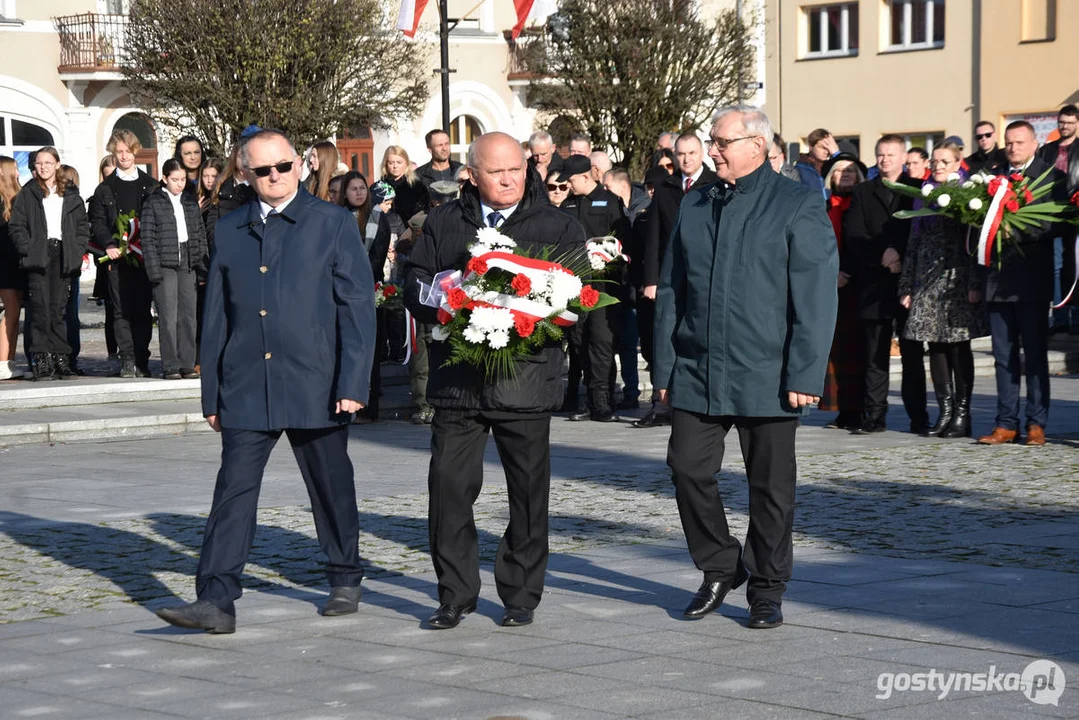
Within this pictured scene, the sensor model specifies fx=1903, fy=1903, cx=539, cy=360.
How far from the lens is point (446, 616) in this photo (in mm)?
7348

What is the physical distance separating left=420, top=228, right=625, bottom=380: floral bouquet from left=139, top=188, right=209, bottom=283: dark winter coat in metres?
9.25

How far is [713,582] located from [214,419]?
2.09 metres

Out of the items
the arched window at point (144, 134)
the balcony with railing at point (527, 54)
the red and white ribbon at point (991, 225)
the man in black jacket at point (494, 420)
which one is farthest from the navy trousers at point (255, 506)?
the arched window at point (144, 134)

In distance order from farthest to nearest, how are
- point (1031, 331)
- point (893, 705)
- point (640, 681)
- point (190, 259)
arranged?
point (190, 259), point (1031, 331), point (640, 681), point (893, 705)

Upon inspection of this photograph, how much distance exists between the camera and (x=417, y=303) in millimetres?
7609

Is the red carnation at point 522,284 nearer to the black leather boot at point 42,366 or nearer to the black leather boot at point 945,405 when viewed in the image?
the black leather boot at point 945,405

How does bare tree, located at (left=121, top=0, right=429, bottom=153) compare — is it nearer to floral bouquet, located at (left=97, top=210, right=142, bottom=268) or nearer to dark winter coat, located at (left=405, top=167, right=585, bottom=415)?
floral bouquet, located at (left=97, top=210, right=142, bottom=268)

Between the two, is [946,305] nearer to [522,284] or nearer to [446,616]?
[522,284]

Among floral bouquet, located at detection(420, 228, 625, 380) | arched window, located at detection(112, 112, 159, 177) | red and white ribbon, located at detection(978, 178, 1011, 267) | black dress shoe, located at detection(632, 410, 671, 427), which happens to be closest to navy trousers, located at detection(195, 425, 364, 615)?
floral bouquet, located at detection(420, 228, 625, 380)

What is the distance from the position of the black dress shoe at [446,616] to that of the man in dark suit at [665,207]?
5.95m

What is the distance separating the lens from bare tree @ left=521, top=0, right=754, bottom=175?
127ft

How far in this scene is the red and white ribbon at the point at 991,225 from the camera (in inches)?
496

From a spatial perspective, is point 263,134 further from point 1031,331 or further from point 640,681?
point 1031,331

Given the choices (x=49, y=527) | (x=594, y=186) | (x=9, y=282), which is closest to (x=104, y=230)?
(x=9, y=282)
